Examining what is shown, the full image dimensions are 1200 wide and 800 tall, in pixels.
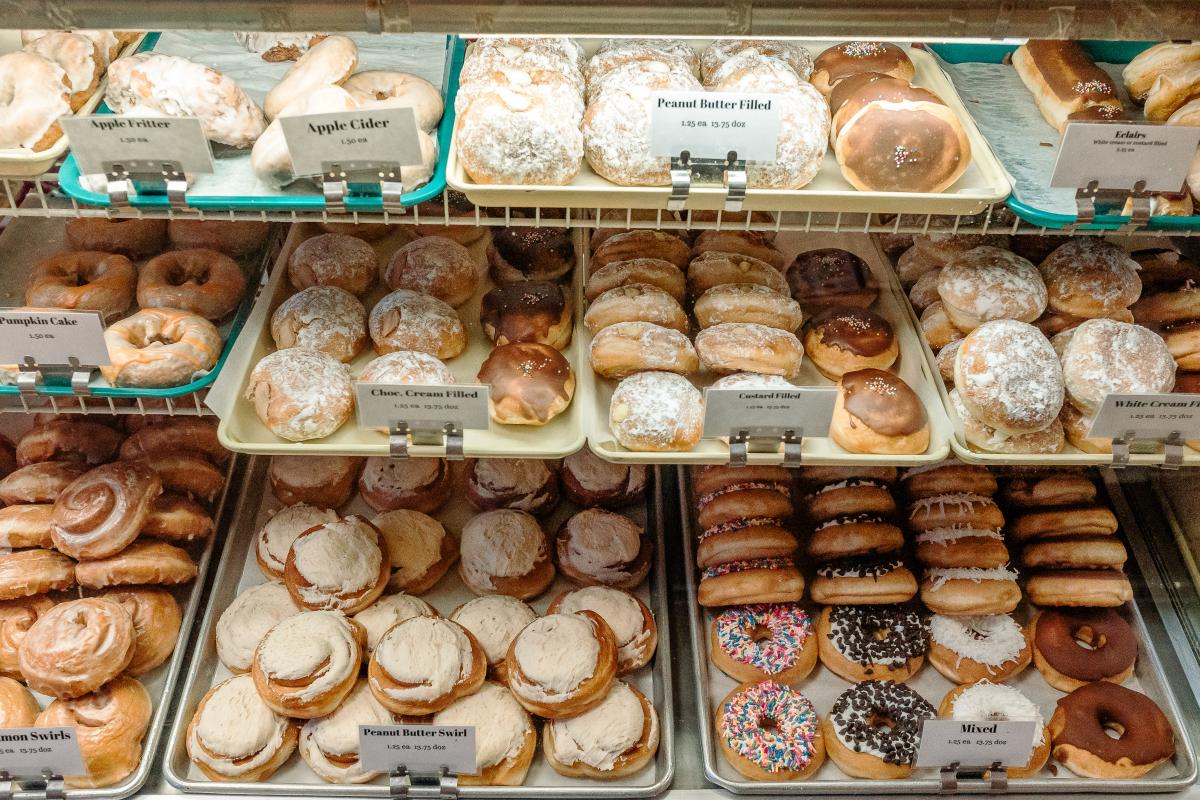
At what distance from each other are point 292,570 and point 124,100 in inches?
42.9

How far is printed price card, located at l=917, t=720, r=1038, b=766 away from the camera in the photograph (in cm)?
206

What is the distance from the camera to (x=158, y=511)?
2350mm

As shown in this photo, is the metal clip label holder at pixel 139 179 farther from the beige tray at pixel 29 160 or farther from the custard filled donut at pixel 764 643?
the custard filled donut at pixel 764 643

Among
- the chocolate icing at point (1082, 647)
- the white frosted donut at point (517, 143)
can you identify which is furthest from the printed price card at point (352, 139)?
the chocolate icing at point (1082, 647)

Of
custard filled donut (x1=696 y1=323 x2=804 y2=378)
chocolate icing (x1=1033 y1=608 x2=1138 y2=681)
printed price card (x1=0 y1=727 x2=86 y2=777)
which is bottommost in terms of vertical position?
chocolate icing (x1=1033 y1=608 x2=1138 y2=681)

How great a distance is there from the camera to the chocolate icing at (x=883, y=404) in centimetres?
200

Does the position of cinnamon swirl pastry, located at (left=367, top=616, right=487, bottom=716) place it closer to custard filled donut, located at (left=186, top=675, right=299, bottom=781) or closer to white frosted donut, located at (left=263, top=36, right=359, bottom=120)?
custard filled donut, located at (left=186, top=675, right=299, bottom=781)

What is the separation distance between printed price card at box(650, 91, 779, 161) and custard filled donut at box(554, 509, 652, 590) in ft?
→ 3.56

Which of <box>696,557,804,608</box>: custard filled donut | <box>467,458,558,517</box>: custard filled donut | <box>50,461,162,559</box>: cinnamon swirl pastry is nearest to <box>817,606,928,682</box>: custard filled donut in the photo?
<box>696,557,804,608</box>: custard filled donut

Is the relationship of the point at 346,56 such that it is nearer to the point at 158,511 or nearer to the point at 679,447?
the point at 679,447

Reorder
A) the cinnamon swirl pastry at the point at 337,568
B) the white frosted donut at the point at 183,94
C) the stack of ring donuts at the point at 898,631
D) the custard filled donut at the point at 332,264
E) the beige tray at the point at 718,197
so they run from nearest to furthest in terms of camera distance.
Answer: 1. the beige tray at the point at 718,197
2. the white frosted donut at the point at 183,94
3. the stack of ring donuts at the point at 898,631
4. the cinnamon swirl pastry at the point at 337,568
5. the custard filled donut at the point at 332,264

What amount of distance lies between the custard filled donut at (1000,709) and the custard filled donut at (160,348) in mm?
1830

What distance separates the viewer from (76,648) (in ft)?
6.74

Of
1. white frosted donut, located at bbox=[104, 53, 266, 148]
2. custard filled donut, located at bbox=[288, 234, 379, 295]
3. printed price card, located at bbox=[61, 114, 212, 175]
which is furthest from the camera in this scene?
custard filled donut, located at bbox=[288, 234, 379, 295]
